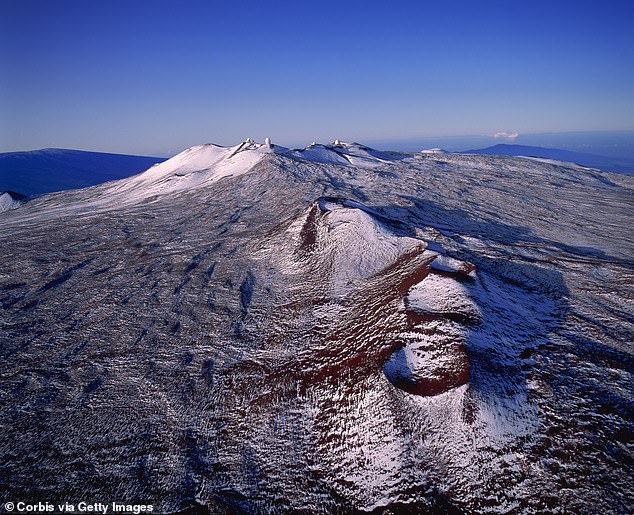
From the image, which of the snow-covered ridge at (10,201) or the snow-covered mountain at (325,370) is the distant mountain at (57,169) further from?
the snow-covered mountain at (325,370)

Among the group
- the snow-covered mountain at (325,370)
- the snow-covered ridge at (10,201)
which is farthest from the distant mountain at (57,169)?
the snow-covered mountain at (325,370)

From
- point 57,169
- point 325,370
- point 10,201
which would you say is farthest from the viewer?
point 57,169

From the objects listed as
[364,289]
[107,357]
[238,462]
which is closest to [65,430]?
[107,357]

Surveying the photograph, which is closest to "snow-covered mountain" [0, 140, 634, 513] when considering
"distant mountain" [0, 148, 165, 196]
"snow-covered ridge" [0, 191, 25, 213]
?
"snow-covered ridge" [0, 191, 25, 213]

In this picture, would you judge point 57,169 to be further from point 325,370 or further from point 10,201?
point 325,370

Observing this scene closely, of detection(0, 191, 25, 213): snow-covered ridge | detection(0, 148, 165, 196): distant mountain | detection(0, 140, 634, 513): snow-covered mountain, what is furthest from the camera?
detection(0, 148, 165, 196): distant mountain

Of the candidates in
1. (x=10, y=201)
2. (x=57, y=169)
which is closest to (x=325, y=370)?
(x=10, y=201)

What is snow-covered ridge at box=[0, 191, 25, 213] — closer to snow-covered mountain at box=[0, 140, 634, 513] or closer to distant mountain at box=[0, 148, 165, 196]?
snow-covered mountain at box=[0, 140, 634, 513]
